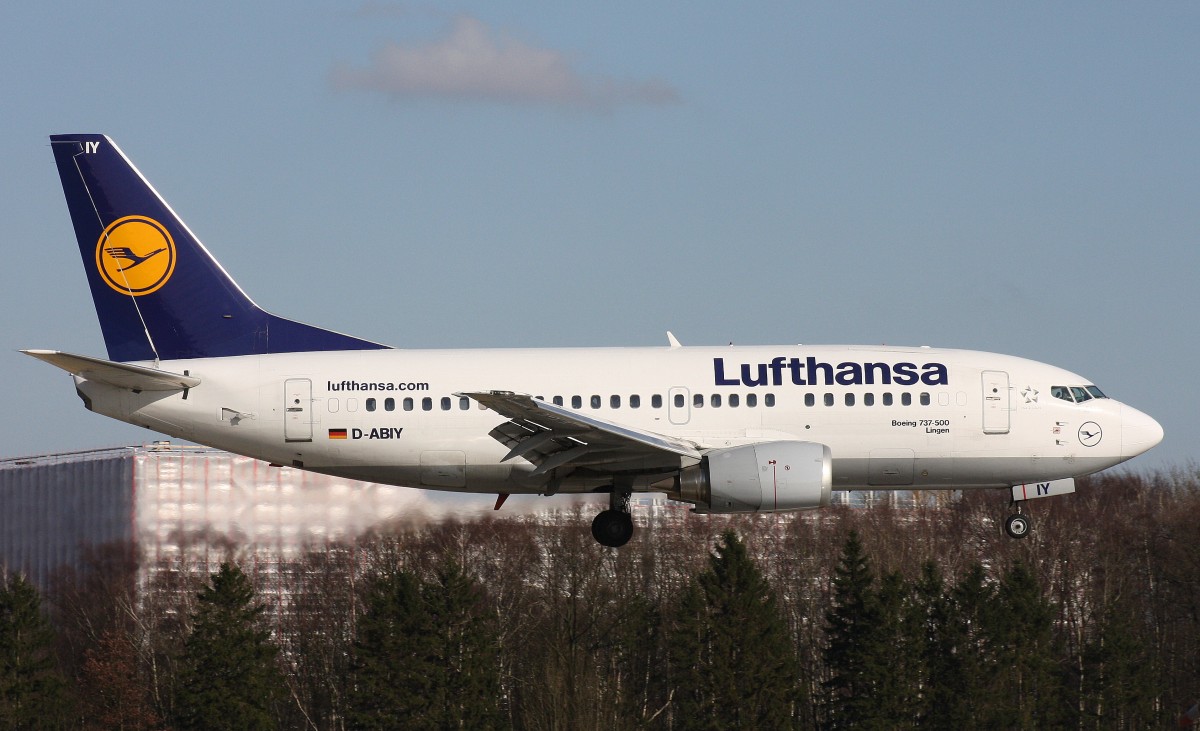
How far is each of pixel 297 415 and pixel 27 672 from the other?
49227 millimetres

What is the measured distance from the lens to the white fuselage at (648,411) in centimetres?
3284

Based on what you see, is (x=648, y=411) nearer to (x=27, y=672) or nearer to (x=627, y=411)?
(x=627, y=411)

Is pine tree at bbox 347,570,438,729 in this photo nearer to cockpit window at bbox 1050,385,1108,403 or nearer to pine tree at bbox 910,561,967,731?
pine tree at bbox 910,561,967,731

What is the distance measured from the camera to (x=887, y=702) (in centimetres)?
7312

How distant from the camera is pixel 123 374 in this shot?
3244cm

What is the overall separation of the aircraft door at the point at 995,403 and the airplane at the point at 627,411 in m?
0.03

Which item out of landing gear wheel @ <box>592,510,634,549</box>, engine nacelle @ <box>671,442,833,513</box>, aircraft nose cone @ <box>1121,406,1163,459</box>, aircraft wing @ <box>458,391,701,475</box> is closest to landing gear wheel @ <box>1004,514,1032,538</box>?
aircraft nose cone @ <box>1121,406,1163,459</box>

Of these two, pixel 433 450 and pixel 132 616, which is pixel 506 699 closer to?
pixel 132 616

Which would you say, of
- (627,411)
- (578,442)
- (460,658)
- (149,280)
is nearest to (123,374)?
(149,280)

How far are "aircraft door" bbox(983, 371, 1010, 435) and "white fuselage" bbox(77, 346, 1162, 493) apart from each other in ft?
0.10

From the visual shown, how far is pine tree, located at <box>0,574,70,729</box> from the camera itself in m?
74.3

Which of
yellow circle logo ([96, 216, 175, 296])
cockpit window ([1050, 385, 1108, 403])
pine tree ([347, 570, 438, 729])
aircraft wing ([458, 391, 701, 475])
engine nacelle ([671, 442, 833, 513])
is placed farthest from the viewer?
pine tree ([347, 570, 438, 729])

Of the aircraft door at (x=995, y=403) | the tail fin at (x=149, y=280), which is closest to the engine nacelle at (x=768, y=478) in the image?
the aircraft door at (x=995, y=403)

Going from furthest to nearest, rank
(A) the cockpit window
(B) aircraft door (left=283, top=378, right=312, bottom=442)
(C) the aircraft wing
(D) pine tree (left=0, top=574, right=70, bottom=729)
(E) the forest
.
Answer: (D) pine tree (left=0, top=574, right=70, bottom=729), (E) the forest, (A) the cockpit window, (B) aircraft door (left=283, top=378, right=312, bottom=442), (C) the aircraft wing
